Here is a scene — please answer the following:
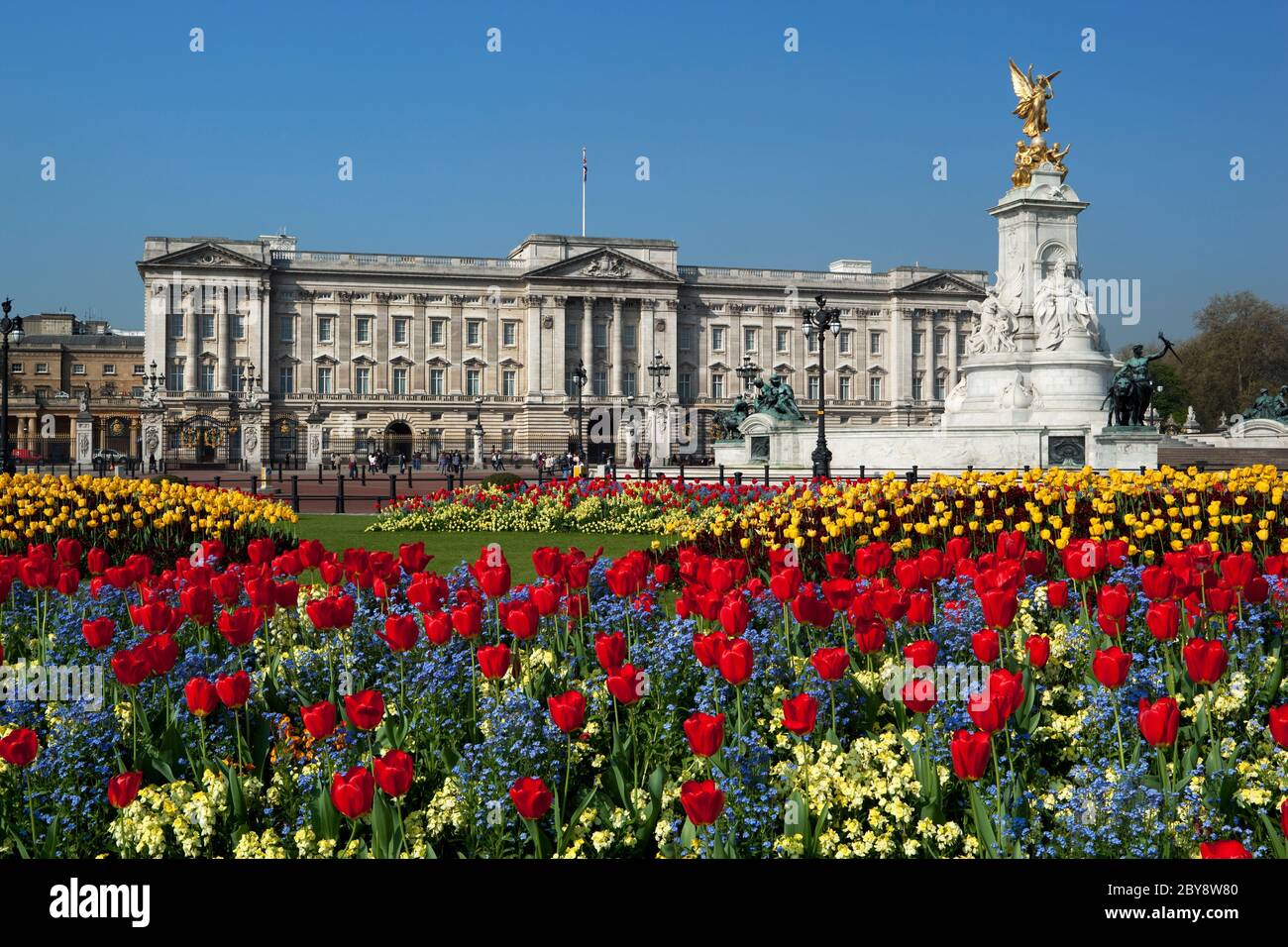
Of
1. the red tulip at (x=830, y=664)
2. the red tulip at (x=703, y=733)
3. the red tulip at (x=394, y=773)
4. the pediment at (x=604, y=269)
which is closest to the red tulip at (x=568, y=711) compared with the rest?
the red tulip at (x=703, y=733)

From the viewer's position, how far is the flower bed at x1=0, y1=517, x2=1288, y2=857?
3.78m

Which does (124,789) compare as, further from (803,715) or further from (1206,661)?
(1206,661)

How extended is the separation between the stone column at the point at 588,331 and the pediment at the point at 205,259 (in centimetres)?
2209

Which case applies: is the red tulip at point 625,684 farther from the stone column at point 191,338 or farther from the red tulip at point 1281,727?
the stone column at point 191,338

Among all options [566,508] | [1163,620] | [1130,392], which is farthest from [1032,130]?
[1163,620]

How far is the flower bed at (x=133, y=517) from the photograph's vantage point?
40.5ft

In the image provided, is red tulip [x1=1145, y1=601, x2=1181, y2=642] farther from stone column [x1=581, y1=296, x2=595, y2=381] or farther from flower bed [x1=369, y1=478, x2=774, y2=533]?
stone column [x1=581, y1=296, x2=595, y2=381]

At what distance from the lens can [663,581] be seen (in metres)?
8.51

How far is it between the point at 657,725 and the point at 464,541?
11.4 metres

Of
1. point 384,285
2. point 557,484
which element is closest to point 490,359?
point 384,285

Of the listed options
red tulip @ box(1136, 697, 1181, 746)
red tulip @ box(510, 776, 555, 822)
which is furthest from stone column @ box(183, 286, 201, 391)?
red tulip @ box(1136, 697, 1181, 746)

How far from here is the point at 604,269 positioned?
85750 millimetres

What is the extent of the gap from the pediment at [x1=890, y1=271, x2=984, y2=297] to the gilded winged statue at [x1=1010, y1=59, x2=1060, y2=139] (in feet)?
189
